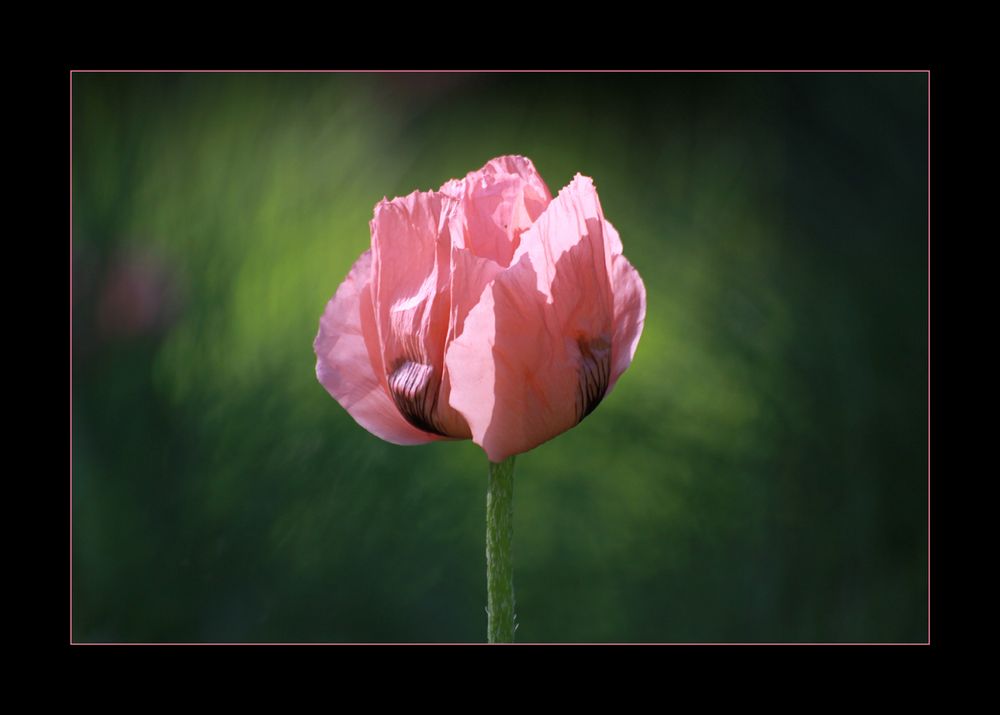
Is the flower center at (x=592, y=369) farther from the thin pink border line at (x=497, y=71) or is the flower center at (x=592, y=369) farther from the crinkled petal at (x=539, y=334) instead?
the thin pink border line at (x=497, y=71)

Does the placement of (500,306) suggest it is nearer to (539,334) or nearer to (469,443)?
(539,334)

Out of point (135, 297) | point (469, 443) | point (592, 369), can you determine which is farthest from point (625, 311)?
point (135, 297)

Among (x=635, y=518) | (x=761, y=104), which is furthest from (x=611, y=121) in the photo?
(x=635, y=518)

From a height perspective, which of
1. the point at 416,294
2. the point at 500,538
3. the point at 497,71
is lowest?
the point at 500,538

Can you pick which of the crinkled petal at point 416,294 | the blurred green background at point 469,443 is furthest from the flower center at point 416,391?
the blurred green background at point 469,443

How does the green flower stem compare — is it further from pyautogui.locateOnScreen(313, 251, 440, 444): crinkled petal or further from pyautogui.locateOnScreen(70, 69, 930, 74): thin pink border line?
pyautogui.locateOnScreen(70, 69, 930, 74): thin pink border line

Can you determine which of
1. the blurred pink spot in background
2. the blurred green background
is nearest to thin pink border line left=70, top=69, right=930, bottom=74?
the blurred green background

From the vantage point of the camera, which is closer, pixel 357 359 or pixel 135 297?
pixel 357 359
